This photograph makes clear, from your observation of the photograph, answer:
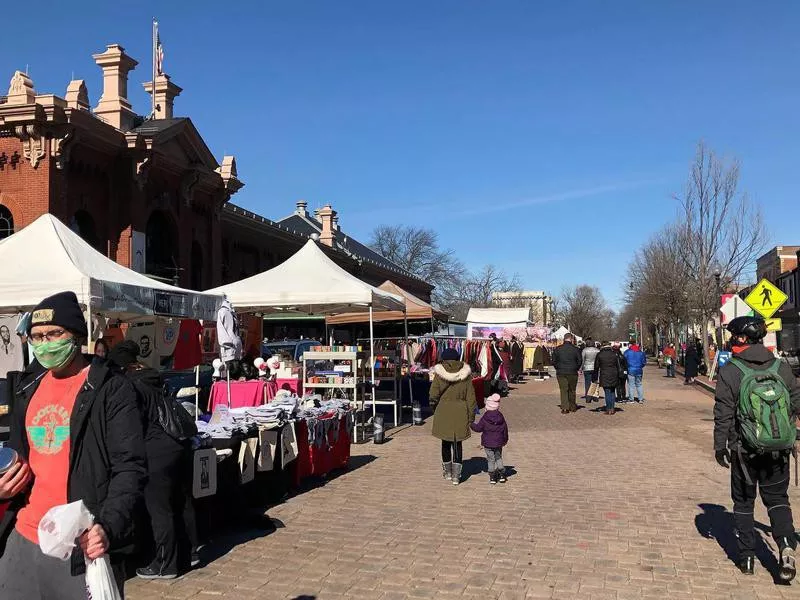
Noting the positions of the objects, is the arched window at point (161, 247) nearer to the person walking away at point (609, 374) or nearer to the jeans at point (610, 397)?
the person walking away at point (609, 374)

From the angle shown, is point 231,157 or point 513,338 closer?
point 231,157

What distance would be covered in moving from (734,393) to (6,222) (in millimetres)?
19177

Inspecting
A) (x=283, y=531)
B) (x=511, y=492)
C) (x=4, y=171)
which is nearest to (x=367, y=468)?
(x=511, y=492)

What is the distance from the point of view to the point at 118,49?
22.1 metres

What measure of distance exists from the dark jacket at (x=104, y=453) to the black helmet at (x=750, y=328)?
459cm

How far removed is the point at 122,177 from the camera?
22.1m

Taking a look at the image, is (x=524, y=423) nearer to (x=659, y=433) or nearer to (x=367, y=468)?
(x=659, y=433)

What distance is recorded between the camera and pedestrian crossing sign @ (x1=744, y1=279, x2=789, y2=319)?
51.1ft

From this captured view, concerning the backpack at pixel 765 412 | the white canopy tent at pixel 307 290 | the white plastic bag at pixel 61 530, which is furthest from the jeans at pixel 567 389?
the white plastic bag at pixel 61 530

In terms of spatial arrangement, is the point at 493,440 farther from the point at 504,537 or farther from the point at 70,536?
the point at 70,536

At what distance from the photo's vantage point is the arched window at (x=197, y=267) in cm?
2729

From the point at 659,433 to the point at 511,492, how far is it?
→ 21.7 feet

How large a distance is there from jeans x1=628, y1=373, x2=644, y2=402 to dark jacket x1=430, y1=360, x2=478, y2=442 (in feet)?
43.1

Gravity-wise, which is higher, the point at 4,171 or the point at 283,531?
the point at 4,171
